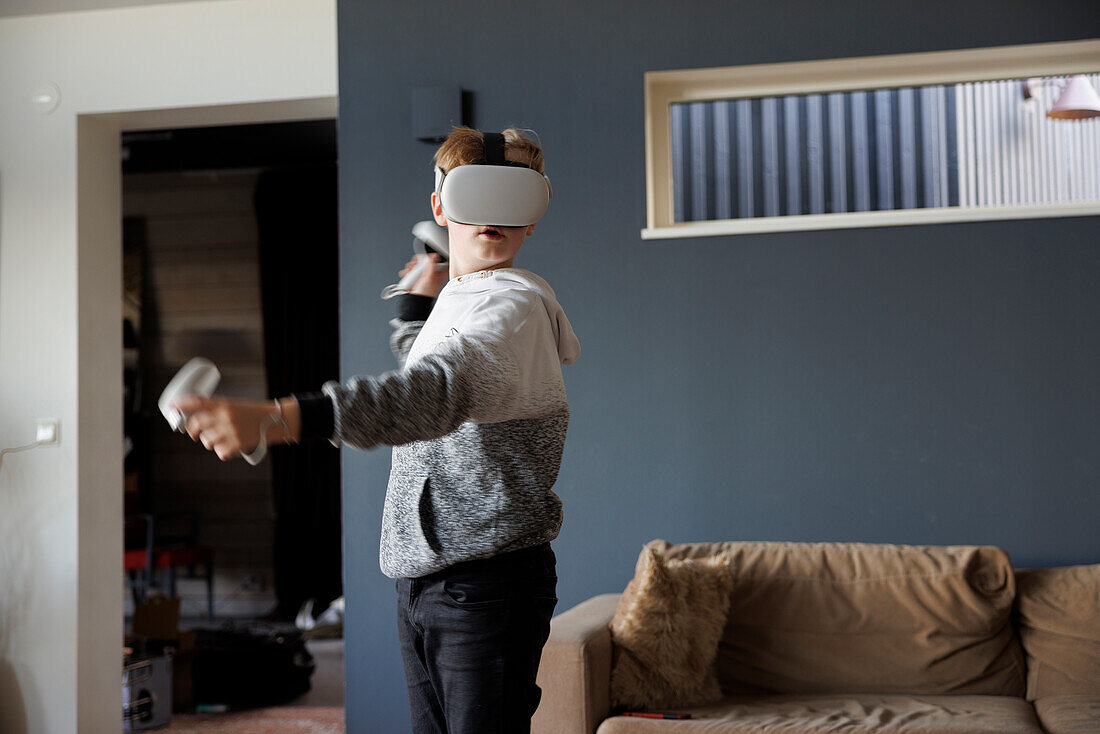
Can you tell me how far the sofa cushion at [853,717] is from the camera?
2.22 m

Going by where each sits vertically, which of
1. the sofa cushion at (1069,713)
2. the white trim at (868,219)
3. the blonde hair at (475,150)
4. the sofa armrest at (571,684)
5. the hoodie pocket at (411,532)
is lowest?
the sofa cushion at (1069,713)

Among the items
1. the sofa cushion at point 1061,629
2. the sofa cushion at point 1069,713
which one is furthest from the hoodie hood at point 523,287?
the sofa cushion at point 1061,629

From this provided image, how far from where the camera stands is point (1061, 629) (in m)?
2.54

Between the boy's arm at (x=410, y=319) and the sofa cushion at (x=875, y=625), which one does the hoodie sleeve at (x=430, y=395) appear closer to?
the boy's arm at (x=410, y=319)

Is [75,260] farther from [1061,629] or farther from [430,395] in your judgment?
[1061,629]

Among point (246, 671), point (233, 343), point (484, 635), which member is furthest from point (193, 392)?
point (233, 343)

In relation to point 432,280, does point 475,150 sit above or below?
above

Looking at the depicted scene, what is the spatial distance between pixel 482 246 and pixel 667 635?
1446mm

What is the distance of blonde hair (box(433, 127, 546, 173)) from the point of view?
1.40 meters

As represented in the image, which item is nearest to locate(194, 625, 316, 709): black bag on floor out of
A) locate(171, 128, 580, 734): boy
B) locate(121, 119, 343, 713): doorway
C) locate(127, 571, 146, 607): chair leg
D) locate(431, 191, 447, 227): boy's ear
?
locate(121, 119, 343, 713): doorway

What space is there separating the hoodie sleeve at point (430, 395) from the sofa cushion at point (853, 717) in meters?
1.42

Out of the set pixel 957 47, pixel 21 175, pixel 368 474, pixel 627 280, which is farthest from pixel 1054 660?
pixel 21 175

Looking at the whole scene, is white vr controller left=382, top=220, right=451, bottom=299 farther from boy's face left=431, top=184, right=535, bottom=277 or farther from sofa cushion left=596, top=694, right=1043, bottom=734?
sofa cushion left=596, top=694, right=1043, bottom=734

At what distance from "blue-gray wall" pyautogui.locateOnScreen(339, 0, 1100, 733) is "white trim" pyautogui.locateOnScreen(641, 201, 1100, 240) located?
29mm
